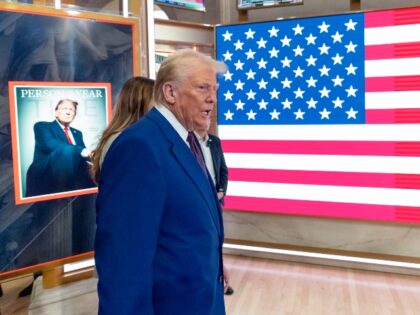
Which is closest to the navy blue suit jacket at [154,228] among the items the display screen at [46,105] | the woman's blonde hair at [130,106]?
the woman's blonde hair at [130,106]

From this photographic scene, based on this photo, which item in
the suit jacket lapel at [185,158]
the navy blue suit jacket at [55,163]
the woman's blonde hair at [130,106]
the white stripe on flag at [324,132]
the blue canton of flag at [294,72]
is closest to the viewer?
the suit jacket lapel at [185,158]

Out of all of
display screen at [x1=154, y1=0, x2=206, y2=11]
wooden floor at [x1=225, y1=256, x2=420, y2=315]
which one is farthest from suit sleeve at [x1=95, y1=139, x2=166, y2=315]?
display screen at [x1=154, y1=0, x2=206, y2=11]

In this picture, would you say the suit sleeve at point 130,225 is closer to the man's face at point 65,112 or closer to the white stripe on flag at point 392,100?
the man's face at point 65,112

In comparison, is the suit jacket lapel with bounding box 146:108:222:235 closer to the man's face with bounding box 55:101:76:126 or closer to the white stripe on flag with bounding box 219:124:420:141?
the man's face with bounding box 55:101:76:126

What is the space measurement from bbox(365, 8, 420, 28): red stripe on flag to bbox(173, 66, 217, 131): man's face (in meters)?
2.89

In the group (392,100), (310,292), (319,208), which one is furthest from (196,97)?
(319,208)

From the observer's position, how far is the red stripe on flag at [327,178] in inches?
147

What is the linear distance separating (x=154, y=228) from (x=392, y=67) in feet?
10.3

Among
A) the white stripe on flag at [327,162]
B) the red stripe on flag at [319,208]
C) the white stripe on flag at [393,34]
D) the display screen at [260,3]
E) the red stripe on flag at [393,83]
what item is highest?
the display screen at [260,3]

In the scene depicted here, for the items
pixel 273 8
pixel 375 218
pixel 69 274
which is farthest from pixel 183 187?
pixel 273 8

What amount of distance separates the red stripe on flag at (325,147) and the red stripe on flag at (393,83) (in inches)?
16.8

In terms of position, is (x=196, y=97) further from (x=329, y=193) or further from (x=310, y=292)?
(x=329, y=193)

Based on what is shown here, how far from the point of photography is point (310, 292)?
352cm

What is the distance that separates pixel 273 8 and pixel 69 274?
2.98m
